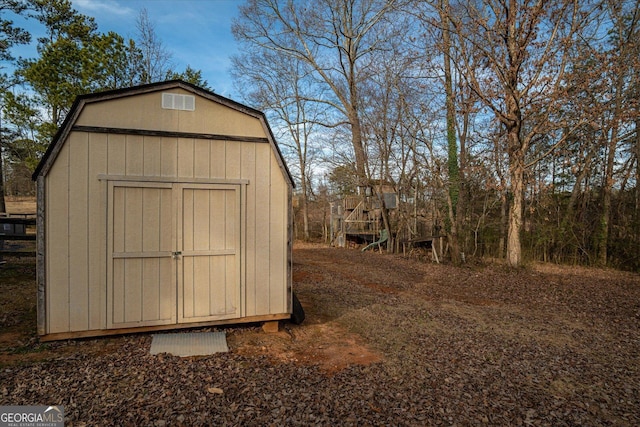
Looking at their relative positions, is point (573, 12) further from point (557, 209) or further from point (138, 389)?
point (138, 389)

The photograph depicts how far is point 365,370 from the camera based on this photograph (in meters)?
3.66

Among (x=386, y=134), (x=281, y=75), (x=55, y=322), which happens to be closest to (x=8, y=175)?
(x=281, y=75)

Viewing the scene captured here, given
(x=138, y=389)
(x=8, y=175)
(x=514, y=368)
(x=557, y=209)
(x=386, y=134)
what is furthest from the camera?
(x=8, y=175)

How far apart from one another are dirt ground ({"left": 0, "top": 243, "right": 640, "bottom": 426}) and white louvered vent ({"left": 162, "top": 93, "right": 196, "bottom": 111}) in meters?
2.63

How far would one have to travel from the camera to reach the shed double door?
13.8 ft

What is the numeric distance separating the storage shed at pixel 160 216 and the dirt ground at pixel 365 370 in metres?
0.42

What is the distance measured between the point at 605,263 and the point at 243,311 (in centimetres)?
1144

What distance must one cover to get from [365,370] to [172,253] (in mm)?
2444

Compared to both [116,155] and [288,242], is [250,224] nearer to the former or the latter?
[288,242]

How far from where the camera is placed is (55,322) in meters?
4.01

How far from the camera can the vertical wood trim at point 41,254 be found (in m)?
3.91

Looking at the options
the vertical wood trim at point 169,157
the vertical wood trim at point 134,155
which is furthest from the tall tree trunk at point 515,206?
the vertical wood trim at point 134,155

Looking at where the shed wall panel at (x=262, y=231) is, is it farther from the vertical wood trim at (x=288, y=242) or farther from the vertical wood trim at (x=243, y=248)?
the vertical wood trim at (x=288, y=242)

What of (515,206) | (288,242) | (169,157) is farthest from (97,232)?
(515,206)
